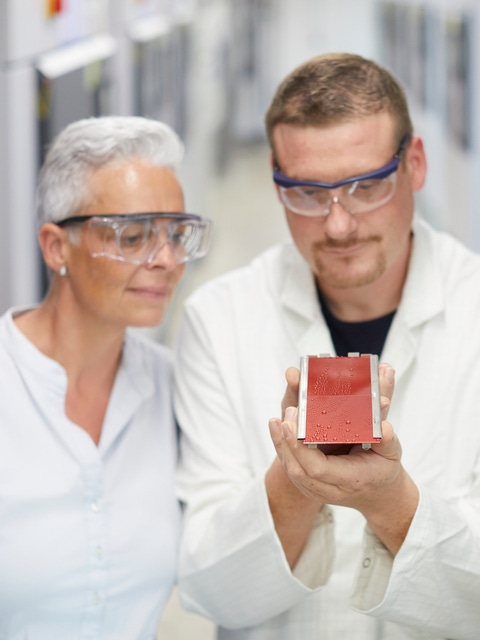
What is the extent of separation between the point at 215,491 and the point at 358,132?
0.88 meters

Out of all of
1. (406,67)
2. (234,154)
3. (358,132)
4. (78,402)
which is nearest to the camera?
(358,132)

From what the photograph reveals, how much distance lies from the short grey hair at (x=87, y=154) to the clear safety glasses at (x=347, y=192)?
336 mm

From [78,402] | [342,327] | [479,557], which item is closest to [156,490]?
[78,402]

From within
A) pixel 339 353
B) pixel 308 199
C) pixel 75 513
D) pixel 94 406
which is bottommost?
pixel 75 513

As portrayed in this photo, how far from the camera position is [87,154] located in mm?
2039

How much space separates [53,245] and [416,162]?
36.2 inches

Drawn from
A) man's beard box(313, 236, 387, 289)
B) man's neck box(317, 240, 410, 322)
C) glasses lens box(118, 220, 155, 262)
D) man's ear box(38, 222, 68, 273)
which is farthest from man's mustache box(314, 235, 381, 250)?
man's ear box(38, 222, 68, 273)

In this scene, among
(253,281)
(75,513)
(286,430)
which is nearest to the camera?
(286,430)

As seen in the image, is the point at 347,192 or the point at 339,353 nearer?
the point at 347,192

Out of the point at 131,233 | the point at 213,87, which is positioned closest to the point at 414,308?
the point at 131,233

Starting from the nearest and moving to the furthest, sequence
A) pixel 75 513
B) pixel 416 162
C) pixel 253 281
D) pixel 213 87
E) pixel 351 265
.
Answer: pixel 75 513 < pixel 351 265 < pixel 416 162 < pixel 253 281 < pixel 213 87

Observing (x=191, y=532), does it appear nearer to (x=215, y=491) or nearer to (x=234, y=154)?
(x=215, y=491)

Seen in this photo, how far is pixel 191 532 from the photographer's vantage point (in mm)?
1978

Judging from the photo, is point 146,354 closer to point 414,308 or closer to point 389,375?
point 414,308
